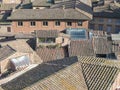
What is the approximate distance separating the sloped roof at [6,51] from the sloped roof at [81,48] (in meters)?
7.58

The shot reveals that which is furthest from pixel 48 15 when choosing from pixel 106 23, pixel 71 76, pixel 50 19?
pixel 71 76

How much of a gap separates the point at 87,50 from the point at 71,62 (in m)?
15.1

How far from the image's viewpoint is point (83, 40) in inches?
1563

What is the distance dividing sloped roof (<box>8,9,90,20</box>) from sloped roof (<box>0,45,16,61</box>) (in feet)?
63.4

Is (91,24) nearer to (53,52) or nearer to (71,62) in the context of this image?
(53,52)

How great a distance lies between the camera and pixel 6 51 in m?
33.5

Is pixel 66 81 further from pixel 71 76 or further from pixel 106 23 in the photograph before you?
pixel 106 23

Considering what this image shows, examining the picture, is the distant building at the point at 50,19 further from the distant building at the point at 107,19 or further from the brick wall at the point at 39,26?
the distant building at the point at 107,19

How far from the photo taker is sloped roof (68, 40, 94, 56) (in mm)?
37625

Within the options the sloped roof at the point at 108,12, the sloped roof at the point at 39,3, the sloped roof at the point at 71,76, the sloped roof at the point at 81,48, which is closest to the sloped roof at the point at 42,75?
the sloped roof at the point at 71,76

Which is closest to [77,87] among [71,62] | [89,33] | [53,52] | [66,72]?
[66,72]

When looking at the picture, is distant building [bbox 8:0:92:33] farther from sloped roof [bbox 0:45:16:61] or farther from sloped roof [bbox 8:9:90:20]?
sloped roof [bbox 0:45:16:61]

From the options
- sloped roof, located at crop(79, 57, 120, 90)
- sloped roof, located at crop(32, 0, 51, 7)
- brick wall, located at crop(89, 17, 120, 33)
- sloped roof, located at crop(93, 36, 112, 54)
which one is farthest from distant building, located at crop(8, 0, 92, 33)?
sloped roof, located at crop(79, 57, 120, 90)

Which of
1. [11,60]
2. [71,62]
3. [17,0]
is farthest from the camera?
[17,0]
